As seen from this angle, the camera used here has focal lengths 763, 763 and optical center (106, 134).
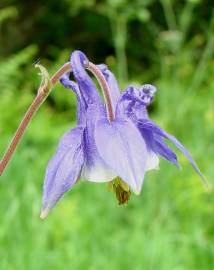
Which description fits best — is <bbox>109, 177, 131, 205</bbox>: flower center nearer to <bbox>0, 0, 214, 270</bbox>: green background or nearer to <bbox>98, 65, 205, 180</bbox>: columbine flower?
<bbox>98, 65, 205, 180</bbox>: columbine flower

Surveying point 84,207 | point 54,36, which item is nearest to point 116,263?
point 84,207

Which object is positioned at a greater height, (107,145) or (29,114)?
(29,114)

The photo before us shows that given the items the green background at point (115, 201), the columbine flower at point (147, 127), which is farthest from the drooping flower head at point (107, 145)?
the green background at point (115, 201)

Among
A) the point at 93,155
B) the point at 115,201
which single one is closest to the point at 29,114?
the point at 93,155

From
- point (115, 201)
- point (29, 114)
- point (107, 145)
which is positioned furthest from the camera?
point (115, 201)

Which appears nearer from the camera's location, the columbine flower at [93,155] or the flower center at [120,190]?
the columbine flower at [93,155]

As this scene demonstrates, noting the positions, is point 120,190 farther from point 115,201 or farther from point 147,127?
point 115,201

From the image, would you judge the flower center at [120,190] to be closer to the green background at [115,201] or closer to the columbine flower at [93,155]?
the columbine flower at [93,155]

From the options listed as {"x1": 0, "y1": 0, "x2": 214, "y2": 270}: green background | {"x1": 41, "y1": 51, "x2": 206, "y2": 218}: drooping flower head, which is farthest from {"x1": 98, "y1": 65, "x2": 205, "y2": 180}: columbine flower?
{"x1": 0, "y1": 0, "x2": 214, "y2": 270}: green background

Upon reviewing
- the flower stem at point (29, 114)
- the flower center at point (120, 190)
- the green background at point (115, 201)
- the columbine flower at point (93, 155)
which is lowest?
the flower center at point (120, 190)

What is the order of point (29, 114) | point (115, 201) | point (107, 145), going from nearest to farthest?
point (107, 145)
point (29, 114)
point (115, 201)
